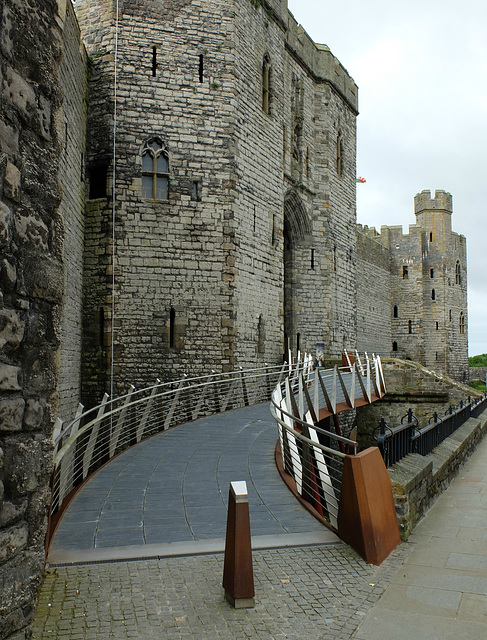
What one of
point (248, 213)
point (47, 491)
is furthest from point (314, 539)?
point (248, 213)

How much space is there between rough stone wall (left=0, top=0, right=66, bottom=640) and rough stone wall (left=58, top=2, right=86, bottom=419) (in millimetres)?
8268

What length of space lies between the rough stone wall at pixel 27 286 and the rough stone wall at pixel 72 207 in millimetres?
8268

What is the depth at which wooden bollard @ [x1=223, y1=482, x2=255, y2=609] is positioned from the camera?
3451 millimetres

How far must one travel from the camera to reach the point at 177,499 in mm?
5527

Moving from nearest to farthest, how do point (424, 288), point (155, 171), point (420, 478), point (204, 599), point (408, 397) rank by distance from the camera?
point (204, 599) → point (420, 478) → point (155, 171) → point (408, 397) → point (424, 288)

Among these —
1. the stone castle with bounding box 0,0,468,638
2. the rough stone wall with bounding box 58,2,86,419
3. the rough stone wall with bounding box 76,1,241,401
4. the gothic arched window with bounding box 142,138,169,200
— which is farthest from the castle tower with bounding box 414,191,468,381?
the rough stone wall with bounding box 58,2,86,419

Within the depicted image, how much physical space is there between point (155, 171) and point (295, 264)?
772 cm

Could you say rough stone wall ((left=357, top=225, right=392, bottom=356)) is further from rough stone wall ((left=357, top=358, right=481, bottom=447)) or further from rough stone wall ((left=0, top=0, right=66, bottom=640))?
rough stone wall ((left=0, top=0, right=66, bottom=640))

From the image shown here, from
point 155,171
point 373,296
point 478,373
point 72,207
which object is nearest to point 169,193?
point 155,171

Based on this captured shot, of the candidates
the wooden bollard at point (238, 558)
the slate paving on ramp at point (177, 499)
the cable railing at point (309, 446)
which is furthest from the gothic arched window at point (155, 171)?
the wooden bollard at point (238, 558)

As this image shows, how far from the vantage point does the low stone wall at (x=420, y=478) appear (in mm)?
5102

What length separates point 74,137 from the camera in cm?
1232

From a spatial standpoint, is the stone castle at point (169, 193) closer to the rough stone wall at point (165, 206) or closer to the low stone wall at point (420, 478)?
the rough stone wall at point (165, 206)

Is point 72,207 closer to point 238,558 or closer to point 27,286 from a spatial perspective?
point 27,286
